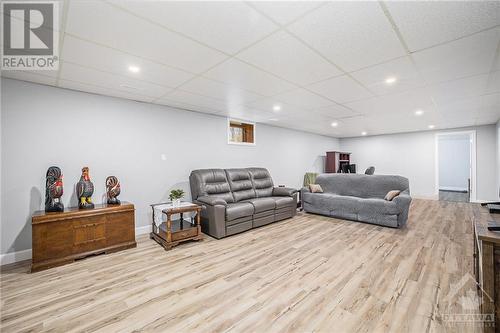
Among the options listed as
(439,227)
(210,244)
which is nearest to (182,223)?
(210,244)

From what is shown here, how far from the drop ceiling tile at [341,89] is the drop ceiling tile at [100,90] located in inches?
110

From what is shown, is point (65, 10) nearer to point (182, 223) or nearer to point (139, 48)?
point (139, 48)

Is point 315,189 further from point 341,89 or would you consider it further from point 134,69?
point 134,69

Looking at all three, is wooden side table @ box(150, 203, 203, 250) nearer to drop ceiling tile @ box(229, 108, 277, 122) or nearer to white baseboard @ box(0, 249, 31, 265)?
white baseboard @ box(0, 249, 31, 265)

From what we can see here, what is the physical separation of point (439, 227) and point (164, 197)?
5405 mm

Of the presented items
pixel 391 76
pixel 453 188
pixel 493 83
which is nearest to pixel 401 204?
pixel 493 83

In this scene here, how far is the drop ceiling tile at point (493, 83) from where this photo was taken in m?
2.63

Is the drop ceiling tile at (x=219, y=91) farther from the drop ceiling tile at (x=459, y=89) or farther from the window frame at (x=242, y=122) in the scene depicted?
the drop ceiling tile at (x=459, y=89)

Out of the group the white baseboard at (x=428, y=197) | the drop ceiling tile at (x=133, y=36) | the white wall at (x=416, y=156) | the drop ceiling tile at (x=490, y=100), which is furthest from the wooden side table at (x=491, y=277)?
the white baseboard at (x=428, y=197)

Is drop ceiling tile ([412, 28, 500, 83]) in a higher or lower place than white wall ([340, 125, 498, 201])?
higher

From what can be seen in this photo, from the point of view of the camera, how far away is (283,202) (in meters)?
4.60

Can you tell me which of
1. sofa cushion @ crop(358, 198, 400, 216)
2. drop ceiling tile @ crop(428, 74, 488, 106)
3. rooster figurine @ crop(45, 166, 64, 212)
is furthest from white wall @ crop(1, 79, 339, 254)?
drop ceiling tile @ crop(428, 74, 488, 106)

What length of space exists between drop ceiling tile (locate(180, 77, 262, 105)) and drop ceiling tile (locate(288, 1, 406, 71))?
4.78 feet

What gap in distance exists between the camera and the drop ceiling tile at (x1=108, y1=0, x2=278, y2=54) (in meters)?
1.48
